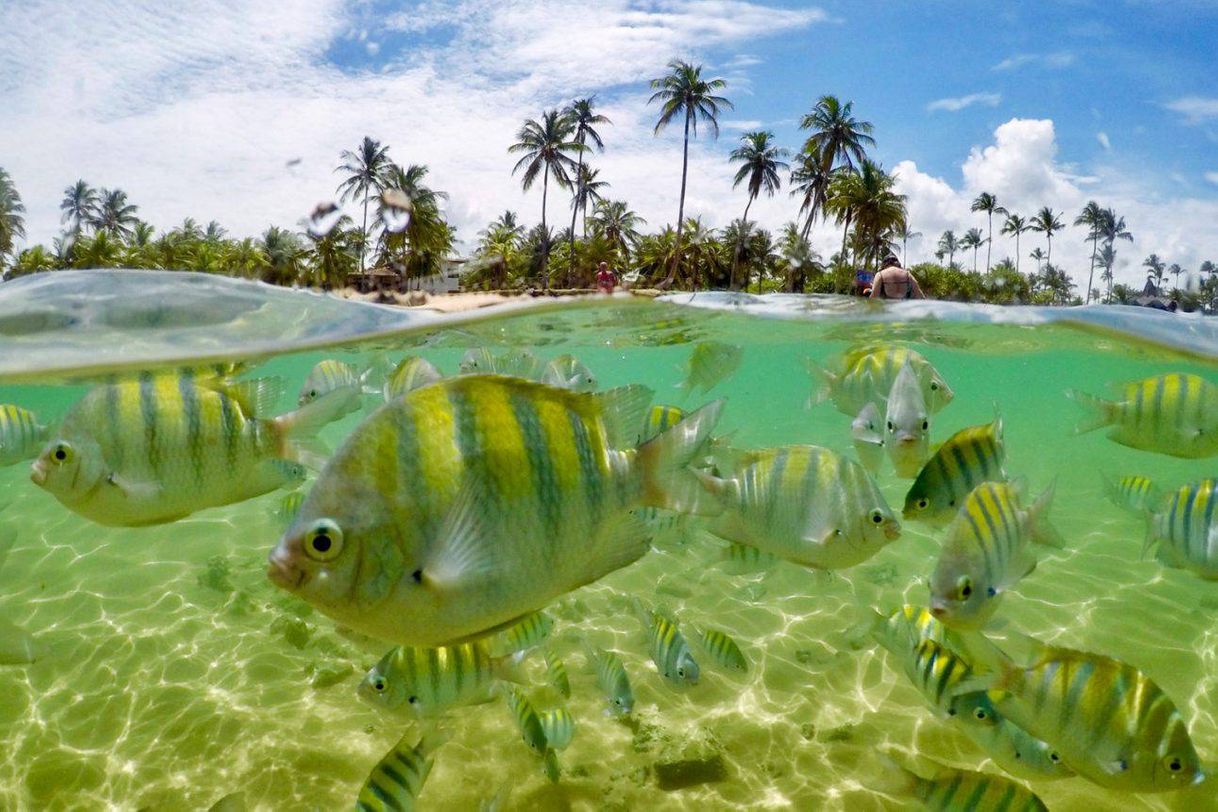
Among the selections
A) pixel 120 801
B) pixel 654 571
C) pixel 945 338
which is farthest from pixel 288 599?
pixel 945 338

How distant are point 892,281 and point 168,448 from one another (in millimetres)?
Result: 9297

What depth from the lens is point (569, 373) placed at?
5.29 metres

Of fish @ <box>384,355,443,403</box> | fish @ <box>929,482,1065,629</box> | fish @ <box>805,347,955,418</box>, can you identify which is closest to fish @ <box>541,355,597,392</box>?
fish @ <box>384,355,443,403</box>

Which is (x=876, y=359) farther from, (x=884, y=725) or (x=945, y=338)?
(x=945, y=338)

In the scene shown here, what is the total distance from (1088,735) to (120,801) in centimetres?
585

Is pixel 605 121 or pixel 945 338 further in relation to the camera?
pixel 605 121

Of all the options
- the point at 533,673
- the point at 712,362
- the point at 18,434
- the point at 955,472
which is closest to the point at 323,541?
the point at 955,472

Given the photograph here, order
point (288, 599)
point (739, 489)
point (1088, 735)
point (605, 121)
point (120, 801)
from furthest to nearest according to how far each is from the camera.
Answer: point (605, 121) → point (288, 599) → point (120, 801) → point (739, 489) → point (1088, 735)

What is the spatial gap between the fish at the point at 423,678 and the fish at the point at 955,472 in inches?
84.3

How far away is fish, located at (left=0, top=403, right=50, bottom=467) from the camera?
4152mm

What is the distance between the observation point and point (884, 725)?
5.52m

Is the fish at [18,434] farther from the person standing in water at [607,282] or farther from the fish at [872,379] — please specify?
the person standing in water at [607,282]

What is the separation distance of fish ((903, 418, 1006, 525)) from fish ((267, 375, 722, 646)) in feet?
5.35

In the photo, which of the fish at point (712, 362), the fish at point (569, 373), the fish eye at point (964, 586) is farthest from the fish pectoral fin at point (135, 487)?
the fish at point (712, 362)
